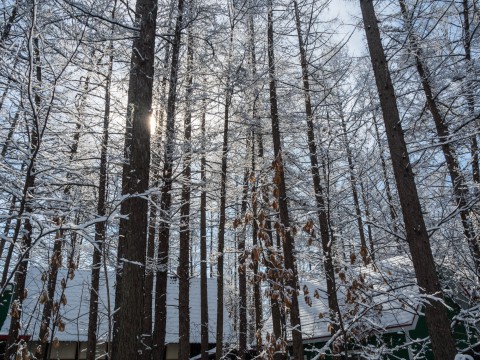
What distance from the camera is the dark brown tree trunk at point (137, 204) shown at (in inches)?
191

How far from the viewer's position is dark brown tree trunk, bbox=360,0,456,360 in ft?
16.9

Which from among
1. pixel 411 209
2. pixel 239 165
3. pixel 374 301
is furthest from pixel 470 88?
pixel 239 165

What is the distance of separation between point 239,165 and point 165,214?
4547mm

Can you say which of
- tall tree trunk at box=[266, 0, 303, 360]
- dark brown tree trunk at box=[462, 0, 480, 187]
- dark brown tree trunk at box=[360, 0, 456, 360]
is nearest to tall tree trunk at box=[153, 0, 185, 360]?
tall tree trunk at box=[266, 0, 303, 360]

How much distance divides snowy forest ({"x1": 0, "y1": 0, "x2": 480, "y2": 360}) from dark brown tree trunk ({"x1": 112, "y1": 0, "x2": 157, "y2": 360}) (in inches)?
1.0

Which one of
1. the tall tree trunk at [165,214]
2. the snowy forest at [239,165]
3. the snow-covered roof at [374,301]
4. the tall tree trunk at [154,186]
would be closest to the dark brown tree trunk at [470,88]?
the snowy forest at [239,165]

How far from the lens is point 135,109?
5855 mm

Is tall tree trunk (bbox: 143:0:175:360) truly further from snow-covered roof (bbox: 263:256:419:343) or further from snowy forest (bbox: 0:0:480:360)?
snow-covered roof (bbox: 263:256:419:343)

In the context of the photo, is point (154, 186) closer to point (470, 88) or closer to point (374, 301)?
point (374, 301)

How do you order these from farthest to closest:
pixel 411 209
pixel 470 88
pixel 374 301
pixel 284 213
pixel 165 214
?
1. pixel 284 213
2. pixel 165 214
3. pixel 470 88
4. pixel 374 301
5. pixel 411 209

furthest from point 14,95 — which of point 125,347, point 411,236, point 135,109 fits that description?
point 411,236

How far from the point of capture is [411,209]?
568 cm

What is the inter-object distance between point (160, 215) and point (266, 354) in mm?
5068

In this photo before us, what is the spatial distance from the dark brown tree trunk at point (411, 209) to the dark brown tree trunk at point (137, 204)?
384 centimetres
